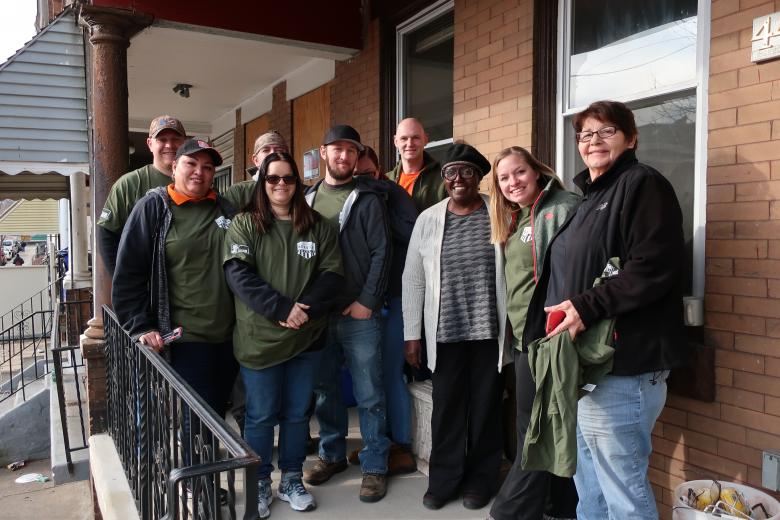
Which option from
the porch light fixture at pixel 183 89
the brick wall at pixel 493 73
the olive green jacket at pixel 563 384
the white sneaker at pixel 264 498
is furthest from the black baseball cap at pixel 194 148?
the porch light fixture at pixel 183 89

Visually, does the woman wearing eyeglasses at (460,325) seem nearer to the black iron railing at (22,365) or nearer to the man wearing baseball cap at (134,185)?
the man wearing baseball cap at (134,185)

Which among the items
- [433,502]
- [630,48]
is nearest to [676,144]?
[630,48]

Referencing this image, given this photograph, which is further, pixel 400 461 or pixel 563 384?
pixel 400 461

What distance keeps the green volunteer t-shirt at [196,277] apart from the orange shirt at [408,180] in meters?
1.13

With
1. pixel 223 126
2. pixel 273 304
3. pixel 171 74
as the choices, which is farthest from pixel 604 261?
pixel 223 126

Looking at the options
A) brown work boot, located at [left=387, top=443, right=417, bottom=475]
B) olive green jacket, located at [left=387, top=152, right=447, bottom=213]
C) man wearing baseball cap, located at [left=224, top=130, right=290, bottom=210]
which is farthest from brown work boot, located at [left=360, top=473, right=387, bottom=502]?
man wearing baseball cap, located at [left=224, top=130, right=290, bottom=210]

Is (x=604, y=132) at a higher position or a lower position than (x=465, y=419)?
higher

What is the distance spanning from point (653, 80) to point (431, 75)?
2.23 m

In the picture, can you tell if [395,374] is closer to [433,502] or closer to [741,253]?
[433,502]

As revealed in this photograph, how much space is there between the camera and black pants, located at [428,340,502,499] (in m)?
3.01

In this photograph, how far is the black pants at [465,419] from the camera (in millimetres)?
3008

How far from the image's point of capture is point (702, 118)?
113 inches

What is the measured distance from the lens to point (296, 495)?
3.08 m

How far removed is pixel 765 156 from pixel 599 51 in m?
1.31
